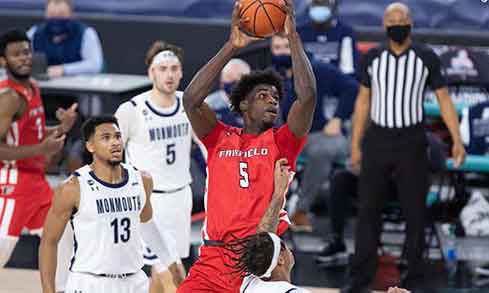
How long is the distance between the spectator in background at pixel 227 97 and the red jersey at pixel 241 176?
376 cm

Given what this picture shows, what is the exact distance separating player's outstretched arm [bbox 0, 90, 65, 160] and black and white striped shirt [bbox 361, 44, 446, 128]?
8.34ft

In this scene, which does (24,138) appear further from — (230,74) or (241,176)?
(241,176)

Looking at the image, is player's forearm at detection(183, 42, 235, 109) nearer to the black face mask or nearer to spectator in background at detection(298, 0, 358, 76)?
the black face mask

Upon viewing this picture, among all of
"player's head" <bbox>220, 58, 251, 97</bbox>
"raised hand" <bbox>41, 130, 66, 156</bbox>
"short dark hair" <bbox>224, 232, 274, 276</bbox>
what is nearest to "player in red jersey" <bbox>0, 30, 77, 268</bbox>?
"raised hand" <bbox>41, 130, 66, 156</bbox>

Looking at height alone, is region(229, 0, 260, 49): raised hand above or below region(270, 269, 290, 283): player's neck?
above

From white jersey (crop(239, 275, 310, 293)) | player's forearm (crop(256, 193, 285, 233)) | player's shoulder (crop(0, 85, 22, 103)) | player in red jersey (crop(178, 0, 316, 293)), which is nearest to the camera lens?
white jersey (crop(239, 275, 310, 293))

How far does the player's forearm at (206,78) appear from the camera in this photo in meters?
6.72

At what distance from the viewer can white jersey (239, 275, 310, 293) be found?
590cm

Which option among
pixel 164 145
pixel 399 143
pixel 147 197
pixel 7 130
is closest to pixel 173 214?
pixel 164 145

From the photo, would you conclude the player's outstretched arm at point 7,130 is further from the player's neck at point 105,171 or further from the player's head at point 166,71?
the player's neck at point 105,171

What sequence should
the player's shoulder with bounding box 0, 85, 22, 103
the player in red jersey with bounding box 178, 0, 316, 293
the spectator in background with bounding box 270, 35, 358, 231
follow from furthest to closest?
the spectator in background with bounding box 270, 35, 358, 231 → the player's shoulder with bounding box 0, 85, 22, 103 → the player in red jersey with bounding box 178, 0, 316, 293

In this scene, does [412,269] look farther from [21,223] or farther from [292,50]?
[292,50]

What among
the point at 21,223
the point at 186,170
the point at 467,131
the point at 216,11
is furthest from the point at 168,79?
the point at 216,11

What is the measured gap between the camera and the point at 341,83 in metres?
11.4
